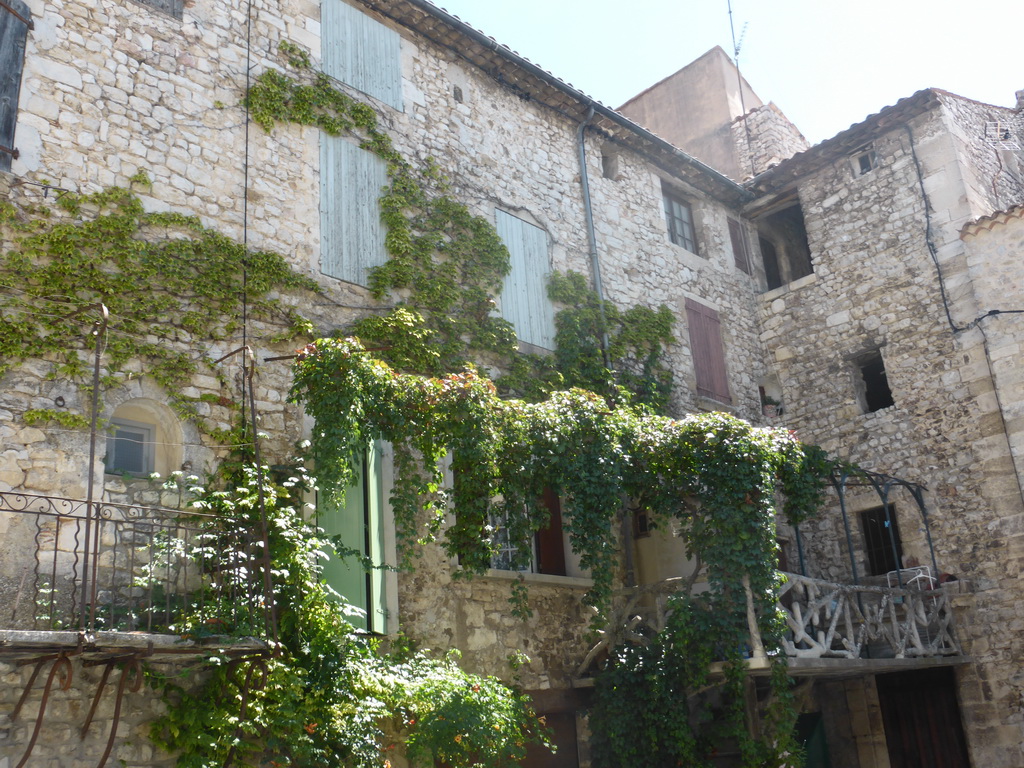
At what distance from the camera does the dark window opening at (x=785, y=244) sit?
49.6ft

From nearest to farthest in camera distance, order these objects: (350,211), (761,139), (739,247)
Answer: (350,211)
(739,247)
(761,139)

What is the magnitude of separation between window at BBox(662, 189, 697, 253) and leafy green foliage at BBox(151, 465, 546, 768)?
24.1 ft

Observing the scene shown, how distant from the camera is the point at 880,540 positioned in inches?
487

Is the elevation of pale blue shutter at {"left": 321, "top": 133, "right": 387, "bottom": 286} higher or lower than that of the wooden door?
higher

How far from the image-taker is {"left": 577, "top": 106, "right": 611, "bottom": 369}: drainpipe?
1166 cm

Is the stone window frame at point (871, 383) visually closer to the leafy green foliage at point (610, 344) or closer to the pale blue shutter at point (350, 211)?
the leafy green foliage at point (610, 344)

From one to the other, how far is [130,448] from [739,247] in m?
9.63

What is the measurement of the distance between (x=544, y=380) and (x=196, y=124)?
434cm

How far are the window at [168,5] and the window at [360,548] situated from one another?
4.38 metres

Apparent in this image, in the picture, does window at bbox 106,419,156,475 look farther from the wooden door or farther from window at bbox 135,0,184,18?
the wooden door

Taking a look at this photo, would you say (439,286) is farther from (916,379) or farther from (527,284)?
(916,379)

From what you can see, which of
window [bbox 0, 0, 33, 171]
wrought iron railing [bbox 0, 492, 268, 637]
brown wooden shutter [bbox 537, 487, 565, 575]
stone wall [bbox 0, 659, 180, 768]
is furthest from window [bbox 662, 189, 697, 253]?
stone wall [bbox 0, 659, 180, 768]

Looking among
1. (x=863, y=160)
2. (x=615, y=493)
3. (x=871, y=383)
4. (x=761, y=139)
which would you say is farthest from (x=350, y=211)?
(x=761, y=139)

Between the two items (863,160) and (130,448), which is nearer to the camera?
(130,448)
